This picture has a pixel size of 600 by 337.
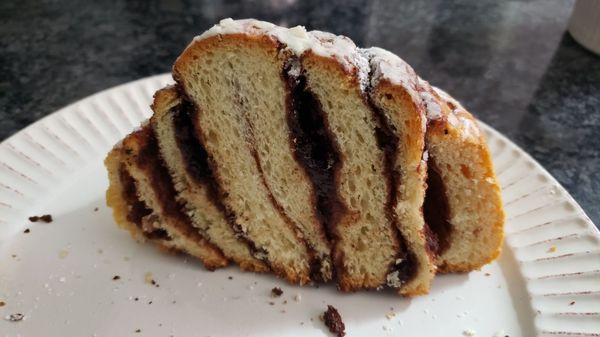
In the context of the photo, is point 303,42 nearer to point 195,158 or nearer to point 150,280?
point 195,158

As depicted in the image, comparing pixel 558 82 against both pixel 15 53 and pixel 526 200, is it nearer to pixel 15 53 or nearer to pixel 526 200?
pixel 526 200

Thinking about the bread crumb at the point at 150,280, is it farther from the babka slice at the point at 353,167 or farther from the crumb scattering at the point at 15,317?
the babka slice at the point at 353,167

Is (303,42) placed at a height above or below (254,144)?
above

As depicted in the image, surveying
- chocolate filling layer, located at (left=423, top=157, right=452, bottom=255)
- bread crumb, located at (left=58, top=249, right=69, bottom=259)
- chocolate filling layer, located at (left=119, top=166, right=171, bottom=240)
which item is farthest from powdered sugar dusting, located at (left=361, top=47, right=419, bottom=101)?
bread crumb, located at (left=58, top=249, right=69, bottom=259)

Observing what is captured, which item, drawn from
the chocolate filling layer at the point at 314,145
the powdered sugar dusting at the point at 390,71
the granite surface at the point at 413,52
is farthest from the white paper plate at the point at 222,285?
the powdered sugar dusting at the point at 390,71

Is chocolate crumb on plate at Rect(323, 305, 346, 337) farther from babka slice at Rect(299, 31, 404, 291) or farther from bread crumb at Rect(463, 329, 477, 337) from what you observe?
bread crumb at Rect(463, 329, 477, 337)

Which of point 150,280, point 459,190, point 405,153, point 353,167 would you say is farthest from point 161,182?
point 459,190

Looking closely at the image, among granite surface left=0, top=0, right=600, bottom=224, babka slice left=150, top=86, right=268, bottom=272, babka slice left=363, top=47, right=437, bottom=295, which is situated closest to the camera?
babka slice left=363, top=47, right=437, bottom=295

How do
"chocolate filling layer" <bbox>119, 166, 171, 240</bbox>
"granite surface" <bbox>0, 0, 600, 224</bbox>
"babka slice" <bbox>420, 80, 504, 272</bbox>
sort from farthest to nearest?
"granite surface" <bbox>0, 0, 600, 224</bbox> < "chocolate filling layer" <bbox>119, 166, 171, 240</bbox> < "babka slice" <bbox>420, 80, 504, 272</bbox>
